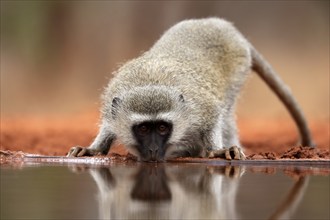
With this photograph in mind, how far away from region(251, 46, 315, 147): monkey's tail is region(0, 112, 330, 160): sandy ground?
0.22 metres

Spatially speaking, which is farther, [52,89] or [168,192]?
[52,89]

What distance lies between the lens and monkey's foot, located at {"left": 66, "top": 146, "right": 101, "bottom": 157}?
5.77 metres

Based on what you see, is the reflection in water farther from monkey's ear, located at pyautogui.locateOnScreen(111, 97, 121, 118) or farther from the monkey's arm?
the monkey's arm

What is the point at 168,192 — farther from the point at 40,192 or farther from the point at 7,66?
the point at 7,66

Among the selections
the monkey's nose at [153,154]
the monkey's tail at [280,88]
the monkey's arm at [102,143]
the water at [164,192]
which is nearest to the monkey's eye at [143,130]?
the monkey's nose at [153,154]

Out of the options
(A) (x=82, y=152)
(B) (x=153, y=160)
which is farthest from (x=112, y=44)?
(B) (x=153, y=160)

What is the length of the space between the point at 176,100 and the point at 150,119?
323 mm

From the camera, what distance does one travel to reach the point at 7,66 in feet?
38.8

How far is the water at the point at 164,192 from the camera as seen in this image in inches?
111

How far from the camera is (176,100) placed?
225 inches

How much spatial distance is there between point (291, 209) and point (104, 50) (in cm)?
937

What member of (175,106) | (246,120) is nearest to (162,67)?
(175,106)

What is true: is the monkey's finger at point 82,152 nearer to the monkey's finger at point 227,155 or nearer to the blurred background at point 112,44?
the monkey's finger at point 227,155

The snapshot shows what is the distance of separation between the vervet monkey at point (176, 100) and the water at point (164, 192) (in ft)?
3.08
